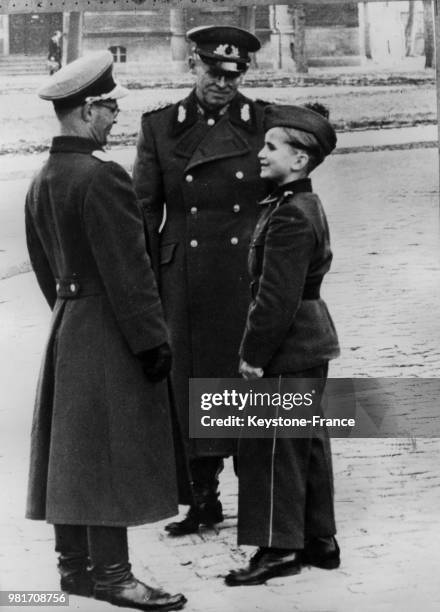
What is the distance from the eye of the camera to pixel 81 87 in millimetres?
3482

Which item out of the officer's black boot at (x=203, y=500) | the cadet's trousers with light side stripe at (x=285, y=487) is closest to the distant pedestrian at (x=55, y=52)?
the cadet's trousers with light side stripe at (x=285, y=487)

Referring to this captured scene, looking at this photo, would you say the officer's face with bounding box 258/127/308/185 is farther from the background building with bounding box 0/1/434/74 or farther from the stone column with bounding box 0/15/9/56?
the stone column with bounding box 0/15/9/56

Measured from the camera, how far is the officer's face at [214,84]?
13.4 feet

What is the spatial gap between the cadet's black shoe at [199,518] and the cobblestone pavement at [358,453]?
0.05 meters

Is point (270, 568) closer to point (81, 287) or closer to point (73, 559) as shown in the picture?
point (73, 559)

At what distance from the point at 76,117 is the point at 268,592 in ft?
6.16

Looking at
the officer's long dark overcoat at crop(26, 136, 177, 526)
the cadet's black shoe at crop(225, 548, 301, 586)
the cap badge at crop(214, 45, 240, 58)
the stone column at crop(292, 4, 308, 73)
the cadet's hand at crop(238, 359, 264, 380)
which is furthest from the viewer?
the stone column at crop(292, 4, 308, 73)

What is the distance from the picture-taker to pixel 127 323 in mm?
3486

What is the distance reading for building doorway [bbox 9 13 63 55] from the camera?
430 cm

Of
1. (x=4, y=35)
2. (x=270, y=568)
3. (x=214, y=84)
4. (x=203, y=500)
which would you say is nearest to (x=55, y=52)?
(x=4, y=35)

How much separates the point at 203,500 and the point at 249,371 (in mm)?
769

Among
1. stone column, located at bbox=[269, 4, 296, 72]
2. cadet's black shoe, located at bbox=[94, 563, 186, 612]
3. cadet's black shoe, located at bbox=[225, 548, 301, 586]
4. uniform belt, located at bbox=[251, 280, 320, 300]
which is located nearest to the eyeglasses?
uniform belt, located at bbox=[251, 280, 320, 300]

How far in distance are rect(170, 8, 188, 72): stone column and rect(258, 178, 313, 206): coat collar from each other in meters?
0.84

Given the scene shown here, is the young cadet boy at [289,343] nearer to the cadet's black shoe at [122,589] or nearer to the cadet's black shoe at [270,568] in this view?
the cadet's black shoe at [270,568]
